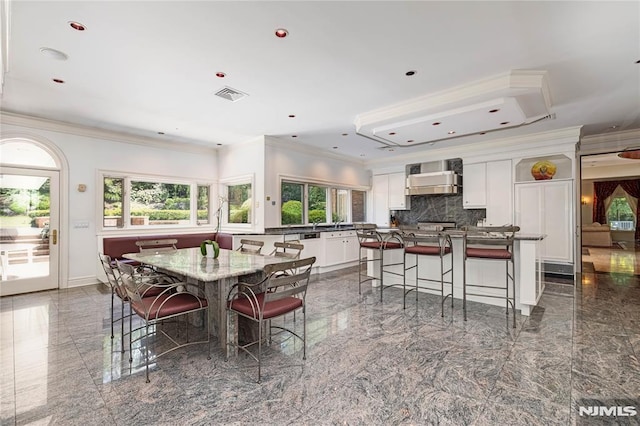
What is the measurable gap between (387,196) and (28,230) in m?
7.46

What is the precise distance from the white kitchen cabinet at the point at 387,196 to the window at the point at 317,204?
44 cm

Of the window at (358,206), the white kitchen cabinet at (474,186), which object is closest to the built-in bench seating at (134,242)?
the window at (358,206)

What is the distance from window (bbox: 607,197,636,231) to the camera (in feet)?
39.2

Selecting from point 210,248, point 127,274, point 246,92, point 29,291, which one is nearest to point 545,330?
point 210,248

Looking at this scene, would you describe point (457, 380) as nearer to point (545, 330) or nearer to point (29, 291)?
point (545, 330)

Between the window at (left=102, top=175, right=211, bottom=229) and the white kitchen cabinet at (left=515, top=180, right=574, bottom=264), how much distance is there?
6.90 metres

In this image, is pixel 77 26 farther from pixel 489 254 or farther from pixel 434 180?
pixel 434 180

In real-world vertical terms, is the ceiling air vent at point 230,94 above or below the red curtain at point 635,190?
above

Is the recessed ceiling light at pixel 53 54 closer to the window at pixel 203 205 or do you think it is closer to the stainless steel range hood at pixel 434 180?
the window at pixel 203 205

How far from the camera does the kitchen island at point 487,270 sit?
3664 mm

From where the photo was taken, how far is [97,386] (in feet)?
7.30

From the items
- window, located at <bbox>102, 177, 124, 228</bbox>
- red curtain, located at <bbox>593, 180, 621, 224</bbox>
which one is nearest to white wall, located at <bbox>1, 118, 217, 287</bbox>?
window, located at <bbox>102, 177, 124, 228</bbox>

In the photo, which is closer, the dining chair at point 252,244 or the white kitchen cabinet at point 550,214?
the dining chair at point 252,244

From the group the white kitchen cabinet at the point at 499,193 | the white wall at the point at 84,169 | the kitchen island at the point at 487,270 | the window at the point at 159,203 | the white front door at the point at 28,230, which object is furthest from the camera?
the white kitchen cabinet at the point at 499,193
